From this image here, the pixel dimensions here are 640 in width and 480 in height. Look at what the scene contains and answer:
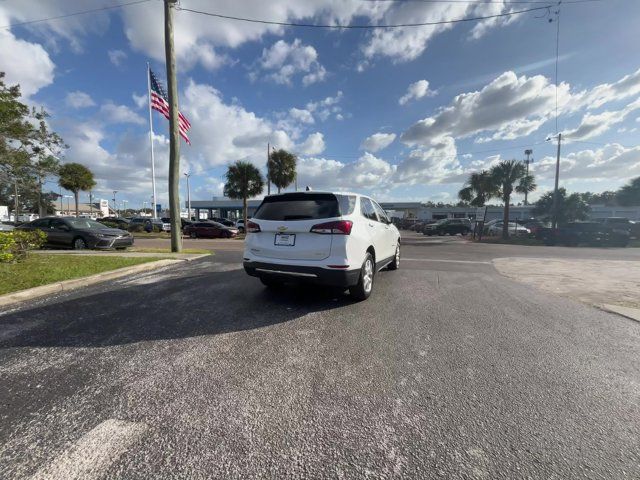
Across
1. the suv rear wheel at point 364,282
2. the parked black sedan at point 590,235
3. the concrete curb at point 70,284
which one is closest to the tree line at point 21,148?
the concrete curb at point 70,284

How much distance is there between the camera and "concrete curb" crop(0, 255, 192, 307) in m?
4.56

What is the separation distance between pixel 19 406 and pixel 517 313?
5642 millimetres

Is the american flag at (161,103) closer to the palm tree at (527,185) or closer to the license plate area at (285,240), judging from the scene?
the license plate area at (285,240)

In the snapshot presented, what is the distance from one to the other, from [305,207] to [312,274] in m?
1.03

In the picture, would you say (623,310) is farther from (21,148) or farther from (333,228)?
(21,148)

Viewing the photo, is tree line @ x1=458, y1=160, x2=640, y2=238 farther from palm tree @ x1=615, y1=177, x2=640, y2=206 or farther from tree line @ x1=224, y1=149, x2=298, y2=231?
palm tree @ x1=615, y1=177, x2=640, y2=206

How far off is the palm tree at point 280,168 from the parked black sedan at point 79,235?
19.9 meters

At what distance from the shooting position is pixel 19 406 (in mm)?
2148

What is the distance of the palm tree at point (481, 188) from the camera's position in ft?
91.1

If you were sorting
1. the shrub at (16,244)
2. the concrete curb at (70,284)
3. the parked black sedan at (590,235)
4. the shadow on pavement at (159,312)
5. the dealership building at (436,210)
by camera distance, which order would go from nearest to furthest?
1. the shadow on pavement at (159,312)
2. the concrete curb at (70,284)
3. the shrub at (16,244)
4. the parked black sedan at (590,235)
5. the dealership building at (436,210)

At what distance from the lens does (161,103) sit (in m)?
17.7

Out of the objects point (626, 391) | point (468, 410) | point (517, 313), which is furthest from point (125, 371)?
point (517, 313)

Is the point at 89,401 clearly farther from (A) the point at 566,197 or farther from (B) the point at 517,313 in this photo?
(A) the point at 566,197

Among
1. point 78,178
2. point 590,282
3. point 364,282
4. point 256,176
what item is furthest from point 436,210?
point 364,282
